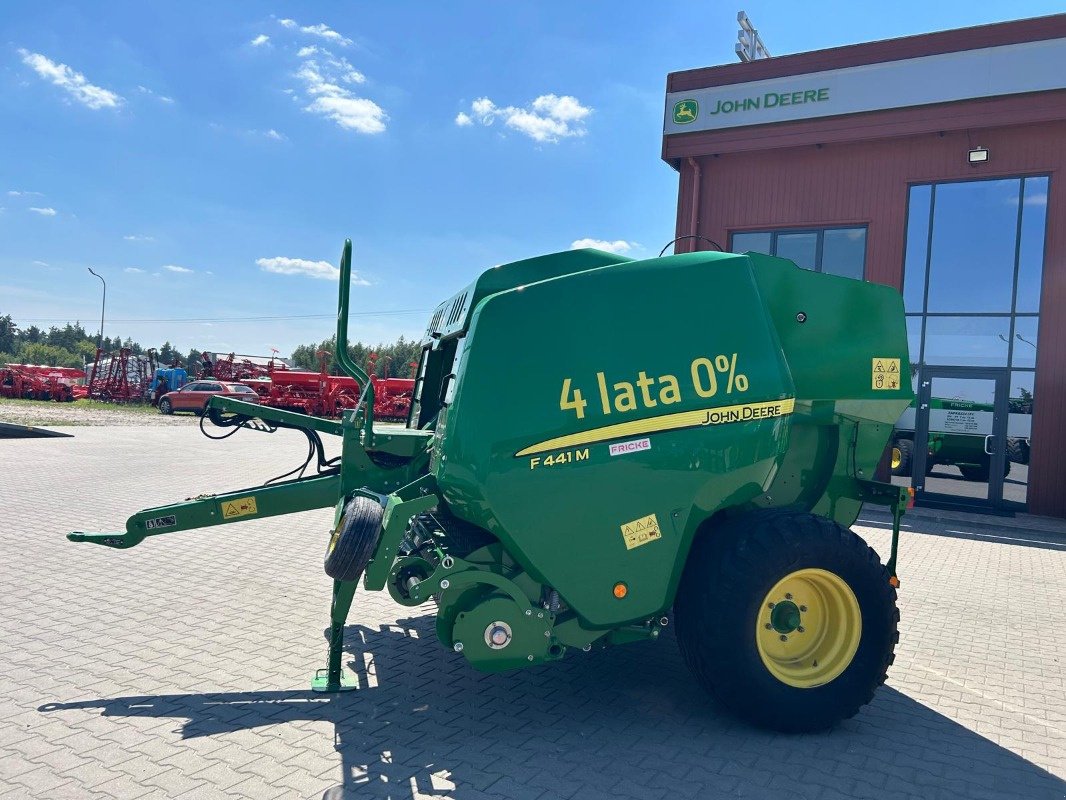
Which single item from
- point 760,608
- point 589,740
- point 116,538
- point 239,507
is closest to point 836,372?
point 760,608

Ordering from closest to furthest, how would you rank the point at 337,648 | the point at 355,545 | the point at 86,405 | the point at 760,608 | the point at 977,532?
1. the point at 355,545
2. the point at 760,608
3. the point at 337,648
4. the point at 977,532
5. the point at 86,405

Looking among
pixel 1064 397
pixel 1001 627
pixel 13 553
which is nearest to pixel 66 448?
pixel 13 553

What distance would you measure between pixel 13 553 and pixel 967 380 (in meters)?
13.1

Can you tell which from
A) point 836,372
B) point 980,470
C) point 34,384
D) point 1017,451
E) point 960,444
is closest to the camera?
point 836,372

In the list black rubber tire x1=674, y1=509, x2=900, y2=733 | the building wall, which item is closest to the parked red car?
the building wall

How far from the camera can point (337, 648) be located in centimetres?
411

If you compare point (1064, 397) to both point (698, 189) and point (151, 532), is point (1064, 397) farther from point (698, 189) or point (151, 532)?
point (151, 532)

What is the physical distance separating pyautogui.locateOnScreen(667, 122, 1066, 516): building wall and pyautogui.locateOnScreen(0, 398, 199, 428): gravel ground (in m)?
17.3

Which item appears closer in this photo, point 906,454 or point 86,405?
point 906,454

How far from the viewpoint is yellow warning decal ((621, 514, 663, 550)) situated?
12.1ft

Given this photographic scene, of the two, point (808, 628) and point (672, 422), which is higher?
point (672, 422)

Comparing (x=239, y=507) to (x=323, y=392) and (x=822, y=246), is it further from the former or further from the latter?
(x=323, y=392)

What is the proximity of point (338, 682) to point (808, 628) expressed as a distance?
8.10 ft

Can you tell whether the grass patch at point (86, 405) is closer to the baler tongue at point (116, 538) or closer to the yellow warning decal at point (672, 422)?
the baler tongue at point (116, 538)
